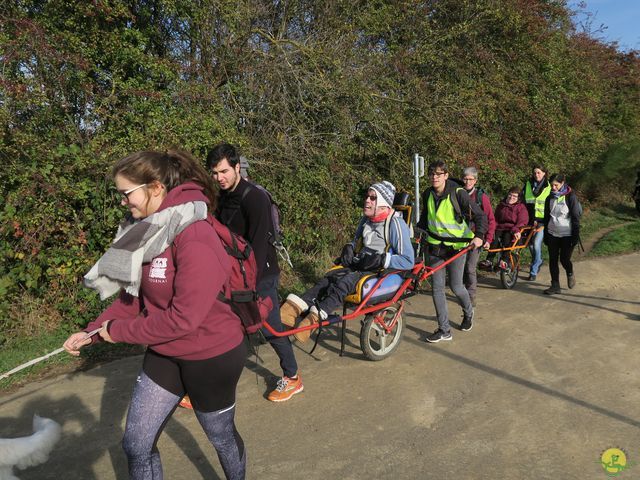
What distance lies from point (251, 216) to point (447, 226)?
276cm

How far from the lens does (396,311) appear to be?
17.0 ft

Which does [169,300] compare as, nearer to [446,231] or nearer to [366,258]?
[366,258]

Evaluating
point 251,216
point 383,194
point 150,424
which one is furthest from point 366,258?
point 150,424

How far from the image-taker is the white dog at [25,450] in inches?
88.0

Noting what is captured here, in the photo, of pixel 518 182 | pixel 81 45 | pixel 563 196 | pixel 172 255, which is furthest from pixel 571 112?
pixel 172 255

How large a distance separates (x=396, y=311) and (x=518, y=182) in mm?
9872

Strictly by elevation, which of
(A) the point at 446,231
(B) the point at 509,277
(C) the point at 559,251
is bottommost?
(B) the point at 509,277

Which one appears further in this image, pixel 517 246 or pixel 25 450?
pixel 517 246

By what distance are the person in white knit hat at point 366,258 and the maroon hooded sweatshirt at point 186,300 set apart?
2.09m

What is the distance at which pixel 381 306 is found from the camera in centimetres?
470

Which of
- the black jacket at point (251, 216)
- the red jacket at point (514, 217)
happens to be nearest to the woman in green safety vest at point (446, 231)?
the black jacket at point (251, 216)

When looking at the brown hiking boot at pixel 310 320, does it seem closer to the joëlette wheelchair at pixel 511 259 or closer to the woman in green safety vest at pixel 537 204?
the joëlette wheelchair at pixel 511 259

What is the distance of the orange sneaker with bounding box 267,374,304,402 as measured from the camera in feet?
13.8

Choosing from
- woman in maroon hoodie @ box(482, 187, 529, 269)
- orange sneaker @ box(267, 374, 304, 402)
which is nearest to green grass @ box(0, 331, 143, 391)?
orange sneaker @ box(267, 374, 304, 402)
